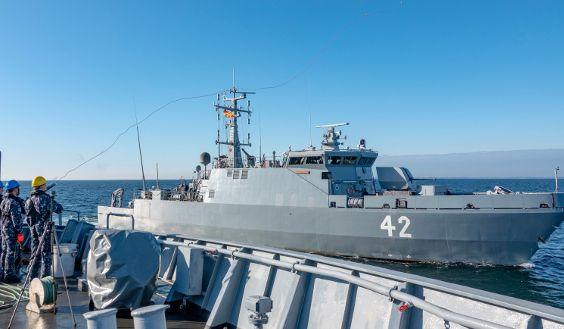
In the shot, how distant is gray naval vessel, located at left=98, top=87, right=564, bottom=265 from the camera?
14.0 meters

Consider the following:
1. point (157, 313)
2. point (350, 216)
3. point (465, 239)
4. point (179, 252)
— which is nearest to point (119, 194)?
point (350, 216)

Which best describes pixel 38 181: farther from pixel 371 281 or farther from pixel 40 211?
pixel 371 281

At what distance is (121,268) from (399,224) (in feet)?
38.3

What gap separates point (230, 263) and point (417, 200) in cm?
1109

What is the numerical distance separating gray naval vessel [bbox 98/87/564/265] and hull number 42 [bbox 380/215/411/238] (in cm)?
3

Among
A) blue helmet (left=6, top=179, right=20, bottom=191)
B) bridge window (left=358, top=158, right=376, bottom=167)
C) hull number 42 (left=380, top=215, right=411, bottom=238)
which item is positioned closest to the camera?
blue helmet (left=6, top=179, right=20, bottom=191)

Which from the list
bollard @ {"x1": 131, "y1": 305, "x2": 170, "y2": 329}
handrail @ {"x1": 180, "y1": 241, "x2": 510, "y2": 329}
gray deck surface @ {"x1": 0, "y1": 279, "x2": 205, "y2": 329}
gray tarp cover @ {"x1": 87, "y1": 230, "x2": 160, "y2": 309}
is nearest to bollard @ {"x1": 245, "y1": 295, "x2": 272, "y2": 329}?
handrail @ {"x1": 180, "y1": 241, "x2": 510, "y2": 329}

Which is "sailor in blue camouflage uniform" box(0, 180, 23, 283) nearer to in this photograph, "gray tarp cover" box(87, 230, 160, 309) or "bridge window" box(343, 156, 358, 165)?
"gray tarp cover" box(87, 230, 160, 309)

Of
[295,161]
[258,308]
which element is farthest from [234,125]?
[258,308]

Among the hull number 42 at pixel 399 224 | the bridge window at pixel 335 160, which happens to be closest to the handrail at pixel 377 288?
the hull number 42 at pixel 399 224

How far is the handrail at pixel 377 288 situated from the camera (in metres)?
2.56

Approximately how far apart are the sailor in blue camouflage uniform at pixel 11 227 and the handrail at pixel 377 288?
10.5 feet

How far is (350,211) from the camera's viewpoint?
50.4ft

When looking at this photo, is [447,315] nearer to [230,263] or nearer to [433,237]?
[230,263]
